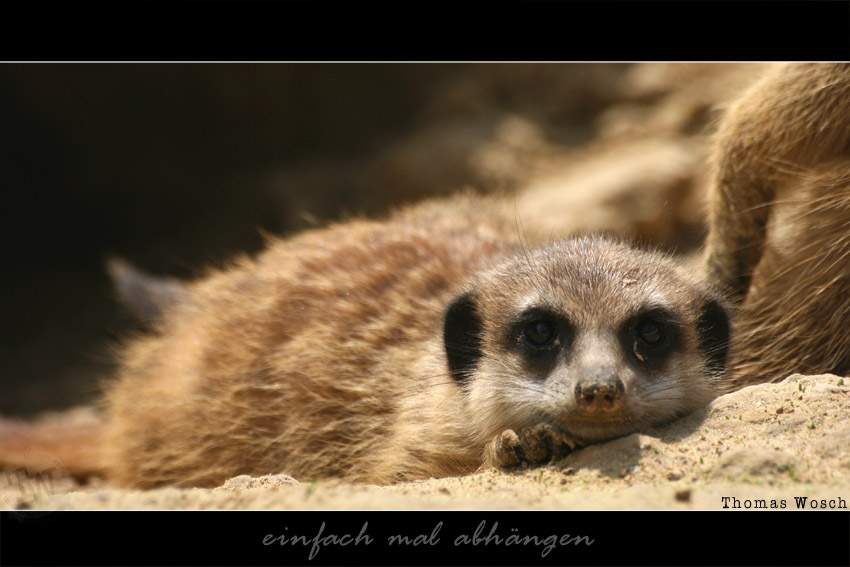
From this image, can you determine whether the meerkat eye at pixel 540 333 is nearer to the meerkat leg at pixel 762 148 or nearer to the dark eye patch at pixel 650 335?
the dark eye patch at pixel 650 335

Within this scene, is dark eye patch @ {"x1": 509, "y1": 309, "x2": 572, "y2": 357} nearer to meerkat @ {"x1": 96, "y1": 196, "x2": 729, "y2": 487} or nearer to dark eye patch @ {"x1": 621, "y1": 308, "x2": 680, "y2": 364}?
meerkat @ {"x1": 96, "y1": 196, "x2": 729, "y2": 487}

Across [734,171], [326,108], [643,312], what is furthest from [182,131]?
[643,312]

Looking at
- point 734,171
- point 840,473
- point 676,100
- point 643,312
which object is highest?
point 676,100

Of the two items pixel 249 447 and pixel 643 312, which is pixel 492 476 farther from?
pixel 249 447

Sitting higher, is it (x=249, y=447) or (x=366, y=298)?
(x=366, y=298)

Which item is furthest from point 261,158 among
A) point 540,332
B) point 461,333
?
point 540,332

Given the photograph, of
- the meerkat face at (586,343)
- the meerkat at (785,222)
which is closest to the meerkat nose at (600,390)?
the meerkat face at (586,343)

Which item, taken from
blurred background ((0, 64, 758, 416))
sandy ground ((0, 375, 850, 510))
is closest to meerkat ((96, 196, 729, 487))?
sandy ground ((0, 375, 850, 510))
